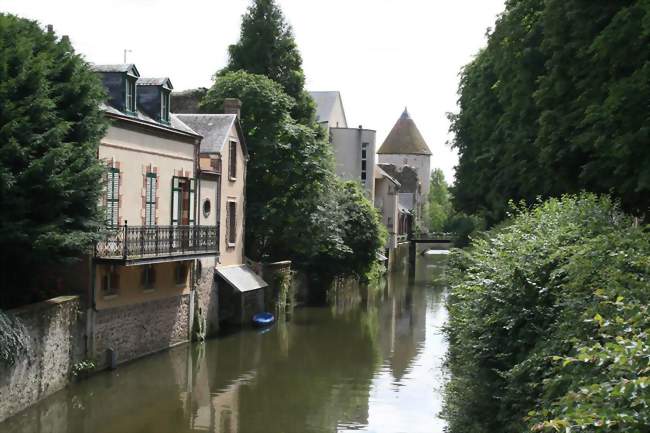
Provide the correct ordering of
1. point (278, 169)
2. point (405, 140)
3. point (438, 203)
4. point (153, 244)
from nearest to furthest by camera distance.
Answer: point (153, 244) < point (278, 169) < point (405, 140) < point (438, 203)

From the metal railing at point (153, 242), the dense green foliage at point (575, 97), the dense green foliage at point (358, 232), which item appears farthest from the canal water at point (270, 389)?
the dense green foliage at point (358, 232)

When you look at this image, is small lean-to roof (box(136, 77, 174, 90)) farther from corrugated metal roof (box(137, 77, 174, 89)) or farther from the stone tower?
the stone tower

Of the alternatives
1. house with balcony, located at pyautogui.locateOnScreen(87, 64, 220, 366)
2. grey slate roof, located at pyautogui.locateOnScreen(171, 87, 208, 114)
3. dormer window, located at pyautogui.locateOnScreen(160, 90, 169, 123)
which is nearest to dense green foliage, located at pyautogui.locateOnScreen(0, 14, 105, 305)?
house with balcony, located at pyautogui.locateOnScreen(87, 64, 220, 366)

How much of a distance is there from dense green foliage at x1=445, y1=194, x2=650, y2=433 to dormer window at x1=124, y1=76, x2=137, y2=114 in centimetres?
1381

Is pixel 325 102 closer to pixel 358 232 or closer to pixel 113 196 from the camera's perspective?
pixel 358 232

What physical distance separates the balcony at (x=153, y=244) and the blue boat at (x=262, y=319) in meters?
5.71

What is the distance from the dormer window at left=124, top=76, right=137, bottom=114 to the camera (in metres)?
24.8

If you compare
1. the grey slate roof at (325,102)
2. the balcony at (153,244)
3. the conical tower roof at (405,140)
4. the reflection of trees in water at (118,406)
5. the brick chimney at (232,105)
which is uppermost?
the conical tower roof at (405,140)

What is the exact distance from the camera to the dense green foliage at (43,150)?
Result: 17.7 m

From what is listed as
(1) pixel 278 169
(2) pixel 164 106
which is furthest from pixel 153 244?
(1) pixel 278 169

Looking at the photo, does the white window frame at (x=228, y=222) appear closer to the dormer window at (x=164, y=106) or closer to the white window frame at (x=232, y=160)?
the white window frame at (x=232, y=160)

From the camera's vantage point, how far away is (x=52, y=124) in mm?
18812

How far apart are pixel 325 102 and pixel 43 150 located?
46.1m

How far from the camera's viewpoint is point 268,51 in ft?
154
